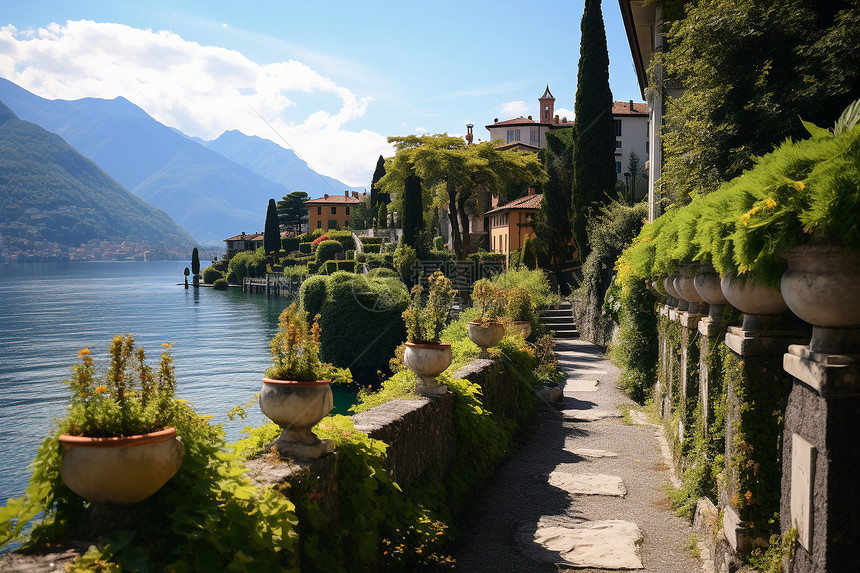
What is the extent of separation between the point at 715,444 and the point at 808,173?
2.74 metres

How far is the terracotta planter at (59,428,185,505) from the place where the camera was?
2.45 m

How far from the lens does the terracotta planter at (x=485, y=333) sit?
982 centimetres

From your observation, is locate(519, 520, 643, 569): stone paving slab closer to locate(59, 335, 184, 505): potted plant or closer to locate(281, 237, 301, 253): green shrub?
locate(59, 335, 184, 505): potted plant

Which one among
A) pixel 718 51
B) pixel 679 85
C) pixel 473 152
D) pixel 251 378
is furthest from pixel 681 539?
pixel 473 152

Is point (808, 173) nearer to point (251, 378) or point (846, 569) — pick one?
point (846, 569)

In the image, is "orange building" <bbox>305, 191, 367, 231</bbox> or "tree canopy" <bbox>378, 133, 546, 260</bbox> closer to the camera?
"tree canopy" <bbox>378, 133, 546, 260</bbox>

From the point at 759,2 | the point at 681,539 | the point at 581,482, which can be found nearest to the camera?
the point at 681,539

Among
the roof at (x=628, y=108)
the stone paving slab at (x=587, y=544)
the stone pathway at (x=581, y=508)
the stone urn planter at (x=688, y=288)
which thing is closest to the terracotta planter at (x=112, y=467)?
the stone pathway at (x=581, y=508)

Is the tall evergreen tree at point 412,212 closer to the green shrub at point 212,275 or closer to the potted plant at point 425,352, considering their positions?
the potted plant at point 425,352

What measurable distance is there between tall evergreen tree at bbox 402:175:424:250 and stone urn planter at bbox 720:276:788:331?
42191 millimetres

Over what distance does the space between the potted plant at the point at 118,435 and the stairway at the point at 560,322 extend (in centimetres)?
2108

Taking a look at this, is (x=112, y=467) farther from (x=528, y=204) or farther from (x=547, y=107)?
(x=547, y=107)

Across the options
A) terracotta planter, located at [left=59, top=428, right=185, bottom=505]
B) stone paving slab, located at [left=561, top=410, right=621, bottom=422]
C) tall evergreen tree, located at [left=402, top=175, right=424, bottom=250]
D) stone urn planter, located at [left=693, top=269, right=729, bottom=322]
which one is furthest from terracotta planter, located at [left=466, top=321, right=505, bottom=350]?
tall evergreen tree, located at [left=402, top=175, right=424, bottom=250]

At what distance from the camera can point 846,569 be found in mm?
2844
